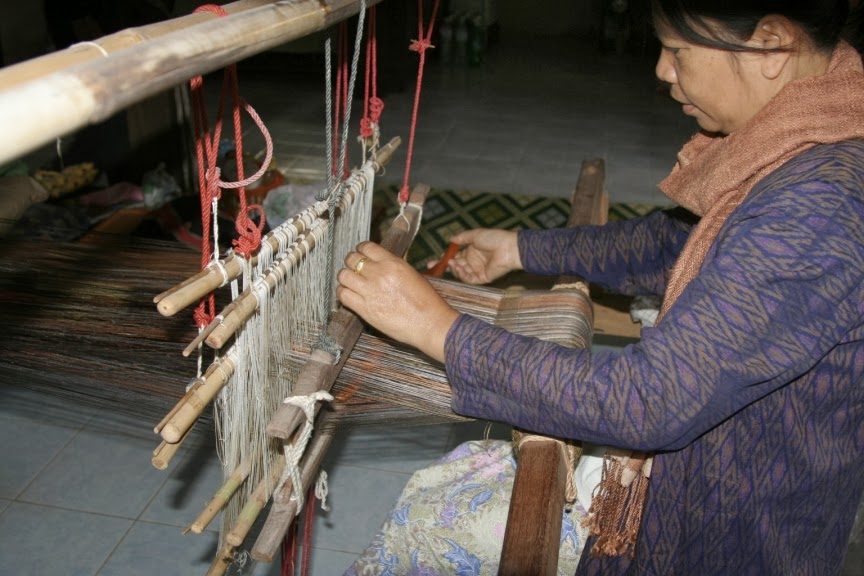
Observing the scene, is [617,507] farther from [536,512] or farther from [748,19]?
[748,19]

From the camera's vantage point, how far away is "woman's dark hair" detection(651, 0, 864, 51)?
92cm

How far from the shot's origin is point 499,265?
5.29ft

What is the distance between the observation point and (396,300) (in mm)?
1031

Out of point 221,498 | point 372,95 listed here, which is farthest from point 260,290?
point 372,95

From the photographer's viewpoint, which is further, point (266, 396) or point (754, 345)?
point (266, 396)

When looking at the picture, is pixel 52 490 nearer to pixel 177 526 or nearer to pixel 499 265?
pixel 177 526

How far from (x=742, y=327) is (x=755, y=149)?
263 mm

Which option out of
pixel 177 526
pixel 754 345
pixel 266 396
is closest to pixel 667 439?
pixel 754 345

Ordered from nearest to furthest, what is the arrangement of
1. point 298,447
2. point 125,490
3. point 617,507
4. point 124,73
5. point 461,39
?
point 124,73 < point 298,447 < point 617,507 < point 125,490 < point 461,39

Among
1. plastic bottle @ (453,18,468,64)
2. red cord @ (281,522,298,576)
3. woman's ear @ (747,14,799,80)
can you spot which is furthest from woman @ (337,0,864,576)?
plastic bottle @ (453,18,468,64)

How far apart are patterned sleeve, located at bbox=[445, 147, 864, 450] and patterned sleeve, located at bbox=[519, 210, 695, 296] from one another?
0.57m

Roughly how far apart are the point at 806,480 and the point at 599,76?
761cm

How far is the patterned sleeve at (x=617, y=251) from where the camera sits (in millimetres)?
1495

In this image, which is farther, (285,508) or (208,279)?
(285,508)
